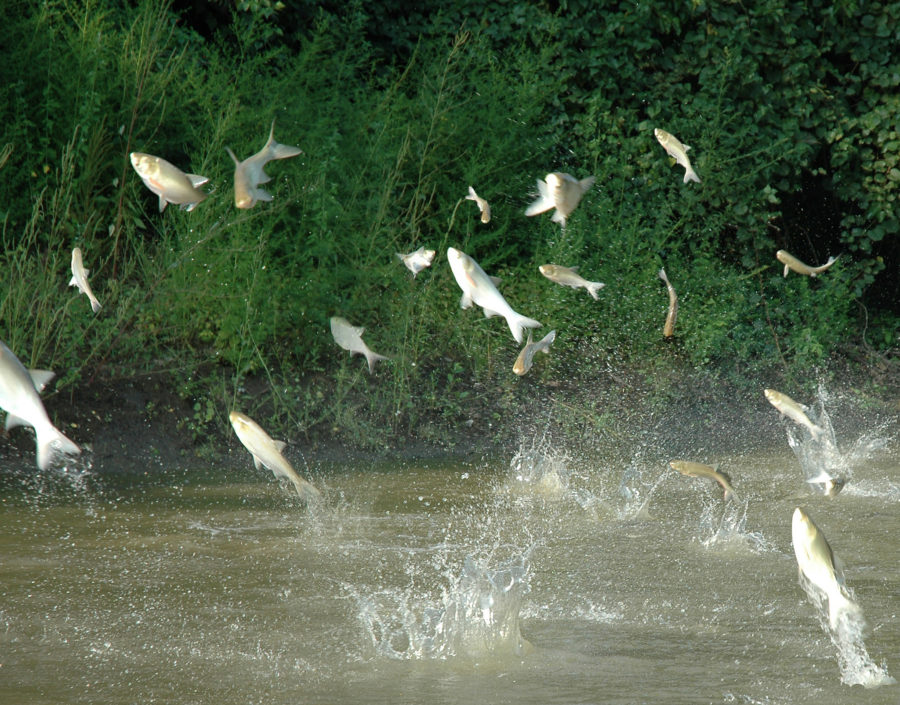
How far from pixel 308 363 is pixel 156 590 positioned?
13.2 ft

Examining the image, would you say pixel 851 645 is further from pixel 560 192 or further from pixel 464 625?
pixel 560 192

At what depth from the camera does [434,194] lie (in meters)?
9.71

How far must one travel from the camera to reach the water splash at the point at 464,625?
4141mm

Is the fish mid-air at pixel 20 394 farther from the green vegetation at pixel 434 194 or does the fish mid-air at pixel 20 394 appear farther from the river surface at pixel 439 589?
the green vegetation at pixel 434 194

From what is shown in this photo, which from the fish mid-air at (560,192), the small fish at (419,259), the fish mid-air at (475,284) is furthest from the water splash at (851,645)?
the small fish at (419,259)

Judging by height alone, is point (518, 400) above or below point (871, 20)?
below

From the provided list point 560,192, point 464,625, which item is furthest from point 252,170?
point 464,625

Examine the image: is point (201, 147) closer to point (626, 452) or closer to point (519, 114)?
point (519, 114)

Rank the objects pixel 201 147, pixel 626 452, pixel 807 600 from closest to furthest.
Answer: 1. pixel 807 600
2. pixel 626 452
3. pixel 201 147

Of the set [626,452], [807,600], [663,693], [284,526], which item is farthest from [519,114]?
[663,693]

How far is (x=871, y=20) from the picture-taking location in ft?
34.6

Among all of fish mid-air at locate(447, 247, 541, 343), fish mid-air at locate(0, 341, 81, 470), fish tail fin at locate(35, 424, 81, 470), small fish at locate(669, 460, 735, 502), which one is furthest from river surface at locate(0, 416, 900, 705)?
fish mid-air at locate(447, 247, 541, 343)

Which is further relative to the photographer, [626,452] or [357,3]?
[357,3]

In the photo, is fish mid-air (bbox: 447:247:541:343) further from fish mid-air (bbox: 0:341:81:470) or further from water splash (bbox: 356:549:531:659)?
fish mid-air (bbox: 0:341:81:470)
